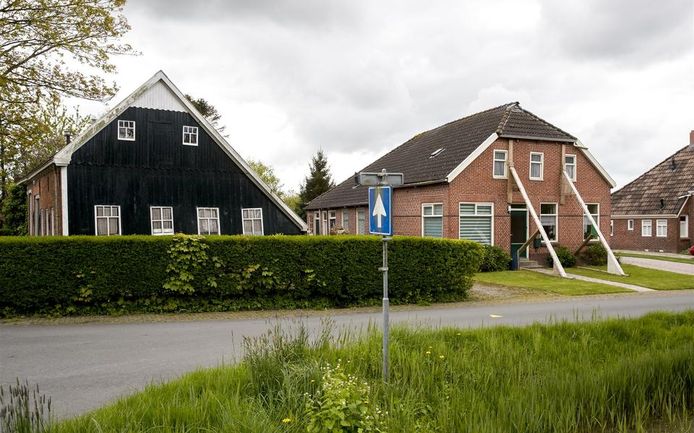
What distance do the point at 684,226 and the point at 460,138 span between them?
22548 mm

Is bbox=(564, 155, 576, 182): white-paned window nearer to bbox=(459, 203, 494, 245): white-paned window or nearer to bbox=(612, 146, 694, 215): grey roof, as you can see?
bbox=(459, 203, 494, 245): white-paned window

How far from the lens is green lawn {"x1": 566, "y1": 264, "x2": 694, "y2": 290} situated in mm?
18859

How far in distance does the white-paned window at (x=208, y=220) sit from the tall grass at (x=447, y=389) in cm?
1770

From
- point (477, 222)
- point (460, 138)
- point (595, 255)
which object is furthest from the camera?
point (460, 138)

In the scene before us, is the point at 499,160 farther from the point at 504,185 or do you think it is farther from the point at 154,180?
the point at 154,180

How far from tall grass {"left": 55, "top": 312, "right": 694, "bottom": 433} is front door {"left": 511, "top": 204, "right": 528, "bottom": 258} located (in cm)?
1734

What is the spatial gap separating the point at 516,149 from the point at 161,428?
912 inches

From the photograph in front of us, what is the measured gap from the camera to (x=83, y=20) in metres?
16.7

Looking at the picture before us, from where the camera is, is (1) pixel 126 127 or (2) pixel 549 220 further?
(2) pixel 549 220

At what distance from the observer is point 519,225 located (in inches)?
985

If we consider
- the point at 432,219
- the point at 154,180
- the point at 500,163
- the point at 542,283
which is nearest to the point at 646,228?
the point at 500,163

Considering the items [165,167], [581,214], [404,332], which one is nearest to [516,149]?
[581,214]

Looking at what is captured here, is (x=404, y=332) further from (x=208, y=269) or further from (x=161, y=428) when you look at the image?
(x=208, y=269)

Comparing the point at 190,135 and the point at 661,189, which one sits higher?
the point at 190,135
